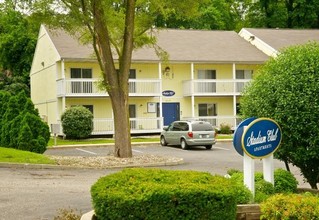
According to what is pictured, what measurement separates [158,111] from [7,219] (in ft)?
101

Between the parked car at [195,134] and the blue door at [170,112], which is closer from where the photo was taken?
the parked car at [195,134]

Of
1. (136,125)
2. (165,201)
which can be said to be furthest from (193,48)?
(165,201)

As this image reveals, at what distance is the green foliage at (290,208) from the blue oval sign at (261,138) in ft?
4.13

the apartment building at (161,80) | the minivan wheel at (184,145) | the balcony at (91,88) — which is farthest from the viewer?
the apartment building at (161,80)

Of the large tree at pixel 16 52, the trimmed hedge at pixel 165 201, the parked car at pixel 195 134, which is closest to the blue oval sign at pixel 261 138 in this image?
the trimmed hedge at pixel 165 201

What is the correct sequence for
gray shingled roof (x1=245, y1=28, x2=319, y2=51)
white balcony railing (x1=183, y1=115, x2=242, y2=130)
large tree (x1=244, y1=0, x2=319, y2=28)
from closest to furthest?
1. white balcony railing (x1=183, y1=115, x2=242, y2=130)
2. gray shingled roof (x1=245, y1=28, x2=319, y2=51)
3. large tree (x1=244, y1=0, x2=319, y2=28)

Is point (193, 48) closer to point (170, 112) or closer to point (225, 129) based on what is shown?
point (170, 112)

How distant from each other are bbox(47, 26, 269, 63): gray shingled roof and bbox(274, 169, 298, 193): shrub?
2888cm

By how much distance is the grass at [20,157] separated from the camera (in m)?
18.5

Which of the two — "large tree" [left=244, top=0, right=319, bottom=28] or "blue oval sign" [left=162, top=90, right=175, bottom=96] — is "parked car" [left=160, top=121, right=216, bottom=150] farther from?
"large tree" [left=244, top=0, right=319, bottom=28]

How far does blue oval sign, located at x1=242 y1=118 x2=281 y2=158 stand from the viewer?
8391 mm

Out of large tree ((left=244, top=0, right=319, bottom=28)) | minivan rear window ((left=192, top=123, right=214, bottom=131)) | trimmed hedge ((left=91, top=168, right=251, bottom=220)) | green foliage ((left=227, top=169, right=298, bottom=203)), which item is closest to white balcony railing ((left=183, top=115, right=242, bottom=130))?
minivan rear window ((left=192, top=123, right=214, bottom=131))

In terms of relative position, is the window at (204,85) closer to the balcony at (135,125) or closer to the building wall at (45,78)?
the balcony at (135,125)

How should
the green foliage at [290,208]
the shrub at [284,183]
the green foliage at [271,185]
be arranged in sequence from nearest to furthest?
the green foliage at [290,208]
the green foliage at [271,185]
the shrub at [284,183]
